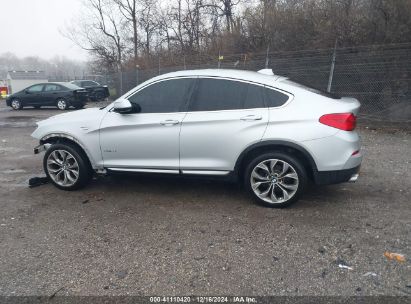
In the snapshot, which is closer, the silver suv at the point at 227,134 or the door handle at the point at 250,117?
the silver suv at the point at 227,134

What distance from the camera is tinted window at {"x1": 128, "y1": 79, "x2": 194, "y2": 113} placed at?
4562mm

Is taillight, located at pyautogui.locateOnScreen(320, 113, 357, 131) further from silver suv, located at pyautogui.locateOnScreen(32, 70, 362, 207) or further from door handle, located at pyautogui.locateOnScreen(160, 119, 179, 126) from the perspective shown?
door handle, located at pyautogui.locateOnScreen(160, 119, 179, 126)

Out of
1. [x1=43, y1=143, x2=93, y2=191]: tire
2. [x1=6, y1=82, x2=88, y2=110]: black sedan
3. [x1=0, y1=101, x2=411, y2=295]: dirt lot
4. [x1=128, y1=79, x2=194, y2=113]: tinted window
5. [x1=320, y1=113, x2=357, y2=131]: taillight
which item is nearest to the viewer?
[x1=0, y1=101, x2=411, y2=295]: dirt lot

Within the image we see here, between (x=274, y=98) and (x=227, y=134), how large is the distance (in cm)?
73

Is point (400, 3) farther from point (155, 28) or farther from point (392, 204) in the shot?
point (155, 28)

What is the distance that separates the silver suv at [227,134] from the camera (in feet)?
13.3

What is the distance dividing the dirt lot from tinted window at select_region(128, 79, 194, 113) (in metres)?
1.25

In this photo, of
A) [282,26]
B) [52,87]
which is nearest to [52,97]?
[52,87]

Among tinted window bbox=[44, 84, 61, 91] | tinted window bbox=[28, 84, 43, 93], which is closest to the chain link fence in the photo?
tinted window bbox=[44, 84, 61, 91]

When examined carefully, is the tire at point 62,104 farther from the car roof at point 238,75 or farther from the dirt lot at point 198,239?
the car roof at point 238,75

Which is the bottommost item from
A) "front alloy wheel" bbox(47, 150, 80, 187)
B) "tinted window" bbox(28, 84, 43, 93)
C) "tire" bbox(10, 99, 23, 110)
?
"front alloy wheel" bbox(47, 150, 80, 187)

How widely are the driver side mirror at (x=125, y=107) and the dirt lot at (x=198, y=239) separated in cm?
122

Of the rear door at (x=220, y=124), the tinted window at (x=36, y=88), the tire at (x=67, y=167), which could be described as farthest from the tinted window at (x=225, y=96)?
the tinted window at (x=36, y=88)

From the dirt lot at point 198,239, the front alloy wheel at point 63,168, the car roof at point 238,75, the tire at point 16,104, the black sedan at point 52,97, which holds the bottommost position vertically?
the dirt lot at point 198,239
